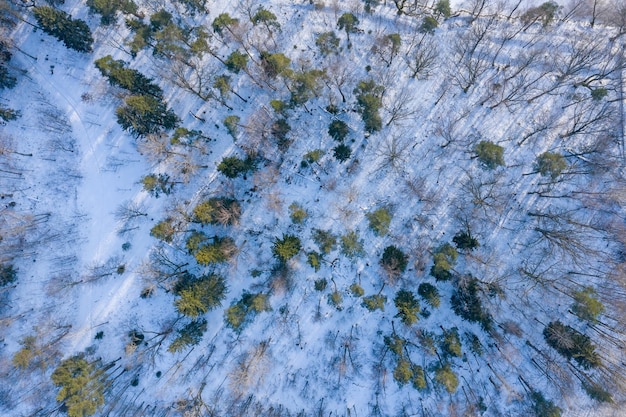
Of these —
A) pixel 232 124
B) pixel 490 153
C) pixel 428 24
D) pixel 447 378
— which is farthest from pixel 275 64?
pixel 447 378

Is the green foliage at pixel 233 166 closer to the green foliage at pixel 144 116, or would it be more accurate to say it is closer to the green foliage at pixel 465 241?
the green foliage at pixel 144 116

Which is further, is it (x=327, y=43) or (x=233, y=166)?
(x=327, y=43)

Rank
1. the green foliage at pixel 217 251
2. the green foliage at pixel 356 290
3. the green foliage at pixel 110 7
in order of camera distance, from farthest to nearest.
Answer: the green foliage at pixel 110 7
the green foliage at pixel 356 290
the green foliage at pixel 217 251

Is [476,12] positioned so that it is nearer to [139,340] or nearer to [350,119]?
[350,119]

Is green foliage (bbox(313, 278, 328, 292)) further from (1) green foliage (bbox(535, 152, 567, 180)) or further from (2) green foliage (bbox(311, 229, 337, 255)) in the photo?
(1) green foliage (bbox(535, 152, 567, 180))

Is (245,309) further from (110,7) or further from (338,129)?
(110,7)

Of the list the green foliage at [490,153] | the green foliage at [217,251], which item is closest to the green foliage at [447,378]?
the green foliage at [490,153]

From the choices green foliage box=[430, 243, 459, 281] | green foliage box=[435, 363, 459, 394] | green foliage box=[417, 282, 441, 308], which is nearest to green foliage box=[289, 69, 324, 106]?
green foliage box=[430, 243, 459, 281]
